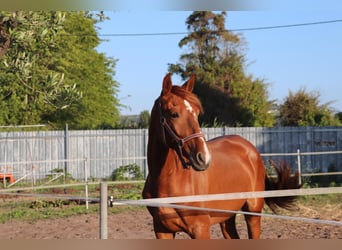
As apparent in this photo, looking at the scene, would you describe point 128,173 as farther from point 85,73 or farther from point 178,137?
point 178,137

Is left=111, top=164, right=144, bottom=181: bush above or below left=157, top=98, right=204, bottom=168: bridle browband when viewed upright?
below

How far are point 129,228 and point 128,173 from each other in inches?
288

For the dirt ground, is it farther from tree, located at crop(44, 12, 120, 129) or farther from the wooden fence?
tree, located at crop(44, 12, 120, 129)

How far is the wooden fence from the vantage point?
47.7ft

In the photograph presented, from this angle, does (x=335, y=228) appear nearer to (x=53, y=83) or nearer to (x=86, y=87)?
(x=53, y=83)

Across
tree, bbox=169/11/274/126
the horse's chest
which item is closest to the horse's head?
the horse's chest

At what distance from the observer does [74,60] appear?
71.7 feet

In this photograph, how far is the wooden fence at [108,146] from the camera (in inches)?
572

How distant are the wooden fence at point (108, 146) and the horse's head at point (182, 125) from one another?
11.2 m

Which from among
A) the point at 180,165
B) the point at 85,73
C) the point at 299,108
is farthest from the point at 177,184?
the point at 85,73

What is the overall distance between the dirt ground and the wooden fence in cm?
641

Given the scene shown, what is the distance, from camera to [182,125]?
291 centimetres

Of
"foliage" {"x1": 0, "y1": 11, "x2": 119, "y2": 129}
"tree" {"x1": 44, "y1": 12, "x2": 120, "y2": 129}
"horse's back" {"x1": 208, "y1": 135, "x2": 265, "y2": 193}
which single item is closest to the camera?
"horse's back" {"x1": 208, "y1": 135, "x2": 265, "y2": 193}

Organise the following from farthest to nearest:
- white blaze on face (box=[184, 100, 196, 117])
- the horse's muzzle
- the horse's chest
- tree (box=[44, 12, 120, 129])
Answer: tree (box=[44, 12, 120, 129]) < the horse's chest < white blaze on face (box=[184, 100, 196, 117]) < the horse's muzzle
